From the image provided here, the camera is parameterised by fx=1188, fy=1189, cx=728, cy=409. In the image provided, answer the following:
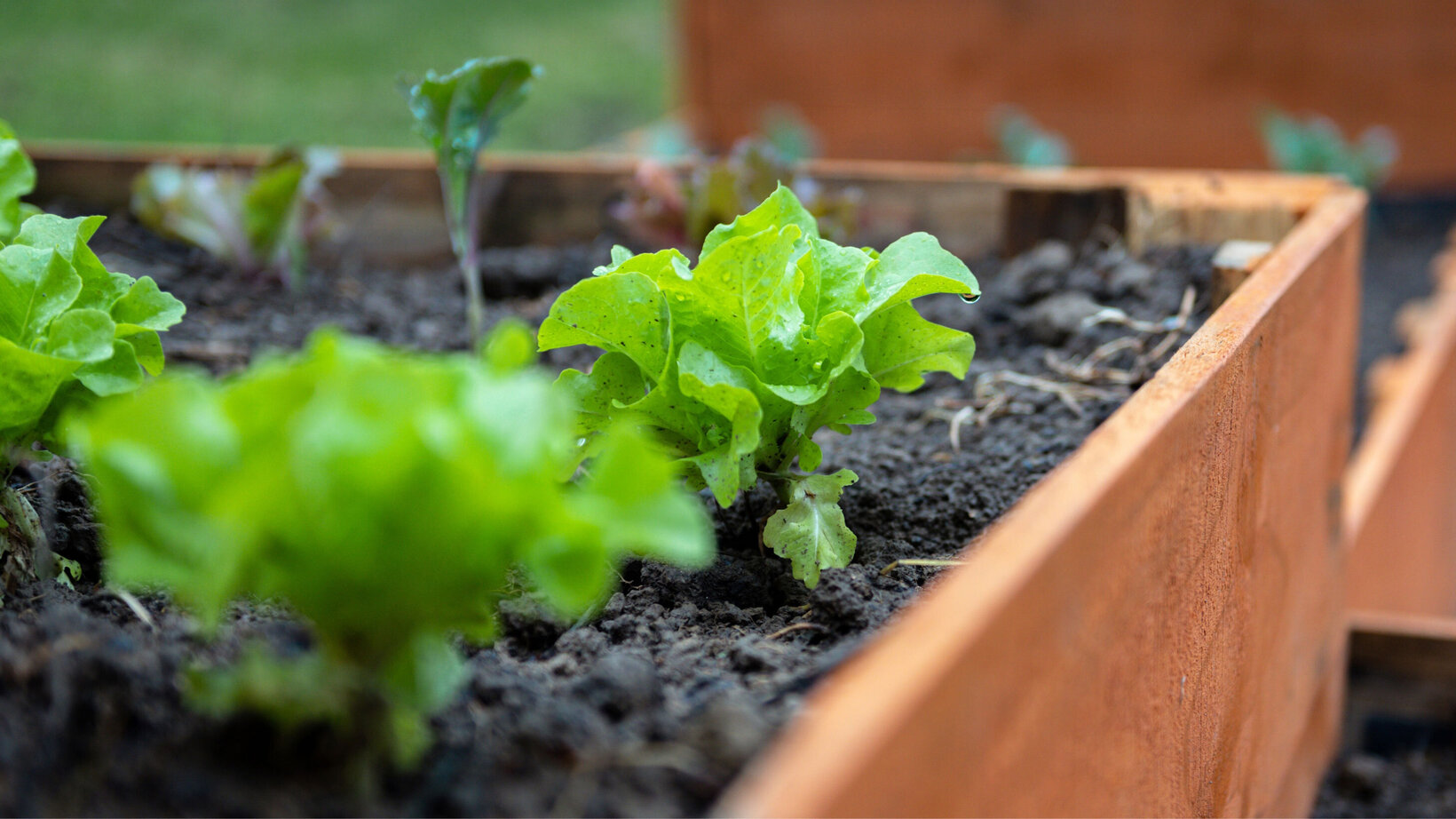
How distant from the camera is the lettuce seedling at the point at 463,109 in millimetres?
1314

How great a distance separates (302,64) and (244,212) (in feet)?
18.1

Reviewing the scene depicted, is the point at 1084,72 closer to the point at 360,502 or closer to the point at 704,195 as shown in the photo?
the point at 704,195

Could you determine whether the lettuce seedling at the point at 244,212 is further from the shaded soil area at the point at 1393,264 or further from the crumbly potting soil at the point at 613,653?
the shaded soil area at the point at 1393,264

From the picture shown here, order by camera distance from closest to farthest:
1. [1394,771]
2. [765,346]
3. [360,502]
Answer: [360,502] < [765,346] < [1394,771]

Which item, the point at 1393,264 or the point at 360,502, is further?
the point at 1393,264

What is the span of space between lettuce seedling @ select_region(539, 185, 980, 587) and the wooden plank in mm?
171

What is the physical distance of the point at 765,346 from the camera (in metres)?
0.89

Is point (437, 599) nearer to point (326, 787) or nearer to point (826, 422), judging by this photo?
point (326, 787)

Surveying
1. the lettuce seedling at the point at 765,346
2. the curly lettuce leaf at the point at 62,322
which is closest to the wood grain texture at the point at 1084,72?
the lettuce seedling at the point at 765,346

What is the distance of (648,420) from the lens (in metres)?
0.92

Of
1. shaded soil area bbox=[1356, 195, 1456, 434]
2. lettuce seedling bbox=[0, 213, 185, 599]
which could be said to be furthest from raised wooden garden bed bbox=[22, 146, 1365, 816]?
shaded soil area bbox=[1356, 195, 1456, 434]

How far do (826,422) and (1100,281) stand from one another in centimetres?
92

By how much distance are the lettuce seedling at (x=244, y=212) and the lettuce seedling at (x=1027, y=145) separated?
7.21ft

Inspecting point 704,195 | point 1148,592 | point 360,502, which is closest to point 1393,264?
point 704,195
